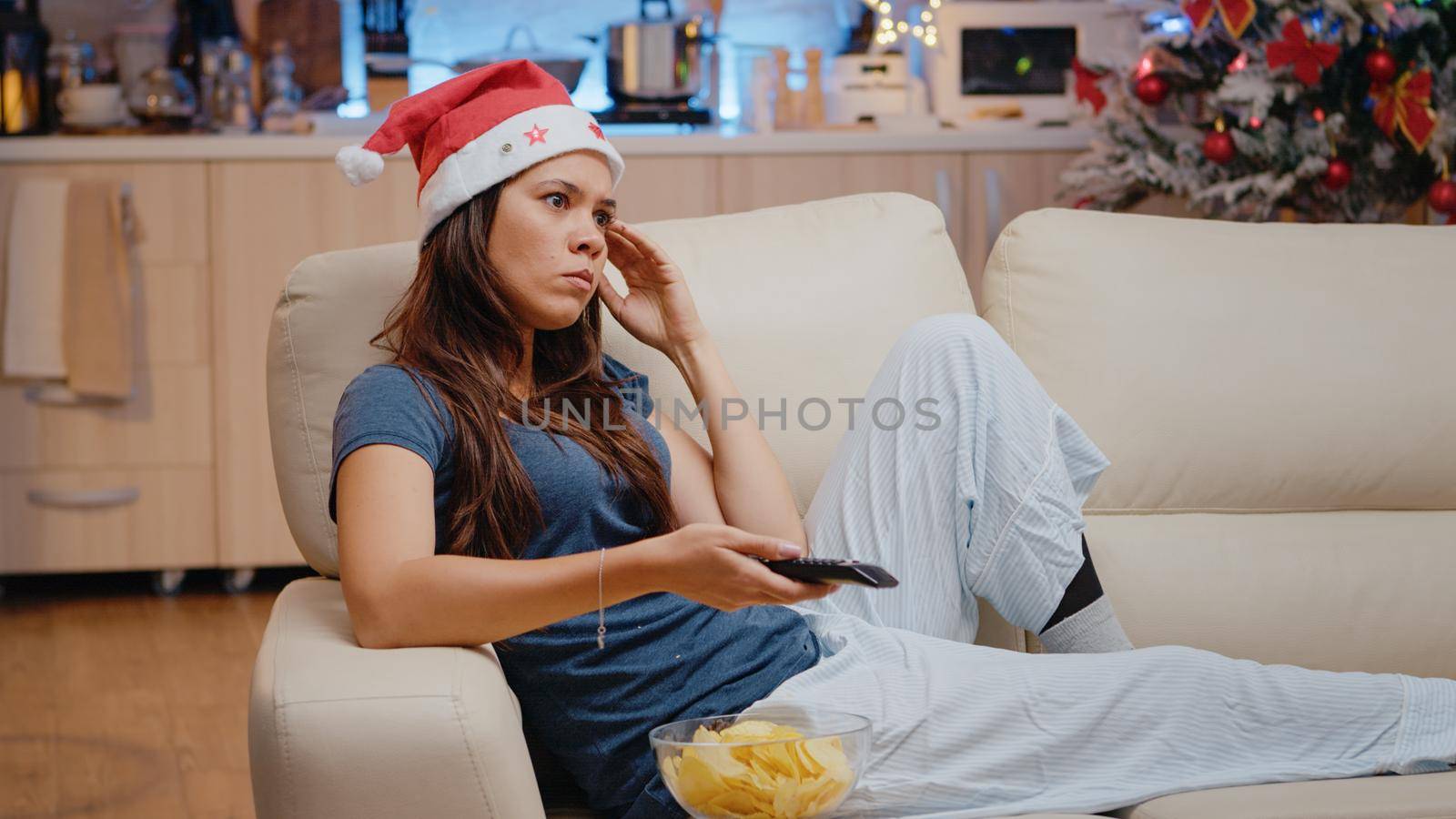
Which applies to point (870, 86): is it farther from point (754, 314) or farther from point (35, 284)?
point (754, 314)

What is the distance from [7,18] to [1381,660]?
3.63 m

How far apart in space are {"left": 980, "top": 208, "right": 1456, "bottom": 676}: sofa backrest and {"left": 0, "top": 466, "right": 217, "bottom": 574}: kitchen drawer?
2.41 m

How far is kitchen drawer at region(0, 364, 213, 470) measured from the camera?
344 cm

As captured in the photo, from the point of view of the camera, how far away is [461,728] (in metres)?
1.04

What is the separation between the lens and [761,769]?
107 centimetres

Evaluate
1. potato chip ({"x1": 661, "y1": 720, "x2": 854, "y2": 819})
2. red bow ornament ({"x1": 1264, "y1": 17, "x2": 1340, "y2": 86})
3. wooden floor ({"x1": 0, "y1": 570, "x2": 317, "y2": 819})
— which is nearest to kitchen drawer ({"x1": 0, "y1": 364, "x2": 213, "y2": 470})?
wooden floor ({"x1": 0, "y1": 570, "x2": 317, "y2": 819})

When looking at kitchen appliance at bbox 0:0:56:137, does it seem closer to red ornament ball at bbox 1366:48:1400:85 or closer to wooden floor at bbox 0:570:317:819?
wooden floor at bbox 0:570:317:819

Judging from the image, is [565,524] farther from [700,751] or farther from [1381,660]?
[1381,660]

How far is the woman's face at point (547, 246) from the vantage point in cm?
152

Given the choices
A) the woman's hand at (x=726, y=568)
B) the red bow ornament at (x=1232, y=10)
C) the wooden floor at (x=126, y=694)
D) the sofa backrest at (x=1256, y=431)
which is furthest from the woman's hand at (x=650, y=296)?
the red bow ornament at (x=1232, y=10)

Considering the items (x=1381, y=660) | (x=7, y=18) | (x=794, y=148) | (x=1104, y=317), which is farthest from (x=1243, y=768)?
(x=7, y=18)

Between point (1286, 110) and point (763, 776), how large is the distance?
2.69 m

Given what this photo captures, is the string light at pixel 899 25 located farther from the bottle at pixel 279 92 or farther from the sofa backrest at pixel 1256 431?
the sofa backrest at pixel 1256 431

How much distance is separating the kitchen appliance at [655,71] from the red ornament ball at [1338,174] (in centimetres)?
157
